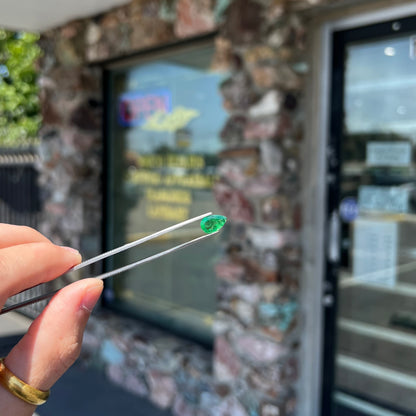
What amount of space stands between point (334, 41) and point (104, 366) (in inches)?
116

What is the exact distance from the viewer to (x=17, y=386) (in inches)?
24.4

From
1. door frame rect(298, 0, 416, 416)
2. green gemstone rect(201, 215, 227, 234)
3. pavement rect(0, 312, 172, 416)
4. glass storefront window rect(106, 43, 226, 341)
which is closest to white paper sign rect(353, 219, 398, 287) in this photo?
door frame rect(298, 0, 416, 416)

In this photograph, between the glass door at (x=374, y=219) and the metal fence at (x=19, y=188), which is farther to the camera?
the metal fence at (x=19, y=188)

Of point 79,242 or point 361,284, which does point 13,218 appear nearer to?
point 79,242

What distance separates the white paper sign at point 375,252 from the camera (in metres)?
2.57

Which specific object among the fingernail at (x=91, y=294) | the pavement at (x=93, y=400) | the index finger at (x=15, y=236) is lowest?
the pavement at (x=93, y=400)

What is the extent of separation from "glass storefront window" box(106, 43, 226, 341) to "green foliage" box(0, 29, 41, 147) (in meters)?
4.73

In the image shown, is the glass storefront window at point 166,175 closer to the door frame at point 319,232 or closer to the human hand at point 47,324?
the door frame at point 319,232

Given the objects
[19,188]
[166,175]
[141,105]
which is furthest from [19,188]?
[166,175]

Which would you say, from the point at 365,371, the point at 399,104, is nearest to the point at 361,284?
the point at 365,371

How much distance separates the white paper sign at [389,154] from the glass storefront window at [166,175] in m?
1.12

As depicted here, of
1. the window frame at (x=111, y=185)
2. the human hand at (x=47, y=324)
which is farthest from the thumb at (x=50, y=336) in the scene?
the window frame at (x=111, y=185)

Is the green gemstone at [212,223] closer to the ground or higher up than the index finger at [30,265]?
higher up

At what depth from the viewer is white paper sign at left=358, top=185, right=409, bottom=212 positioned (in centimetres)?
249
